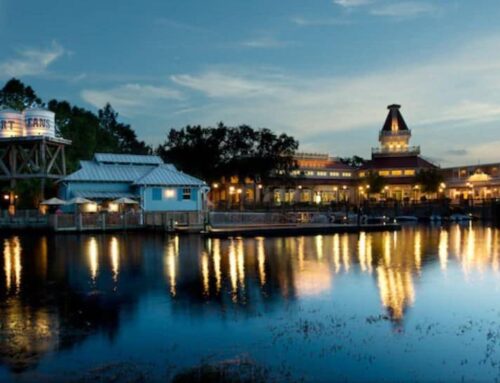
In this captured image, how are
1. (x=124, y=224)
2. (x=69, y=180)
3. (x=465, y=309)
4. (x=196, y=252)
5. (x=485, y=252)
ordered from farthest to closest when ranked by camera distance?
(x=69, y=180)
(x=124, y=224)
(x=485, y=252)
(x=196, y=252)
(x=465, y=309)

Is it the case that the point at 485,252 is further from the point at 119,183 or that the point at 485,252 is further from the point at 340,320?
the point at 119,183

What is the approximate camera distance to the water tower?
185 ft

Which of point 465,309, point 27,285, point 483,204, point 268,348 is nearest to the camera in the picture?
point 268,348

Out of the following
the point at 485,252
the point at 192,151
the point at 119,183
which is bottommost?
the point at 485,252

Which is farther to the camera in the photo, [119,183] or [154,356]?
[119,183]

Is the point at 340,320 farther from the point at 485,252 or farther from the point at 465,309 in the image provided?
the point at 485,252

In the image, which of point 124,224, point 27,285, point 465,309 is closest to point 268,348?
point 465,309

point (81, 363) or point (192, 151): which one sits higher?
point (192, 151)

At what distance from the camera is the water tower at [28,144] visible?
56.4 m

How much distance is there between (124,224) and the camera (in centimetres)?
4578

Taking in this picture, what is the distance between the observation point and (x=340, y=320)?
13.7 meters

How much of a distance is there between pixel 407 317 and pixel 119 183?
41726 mm

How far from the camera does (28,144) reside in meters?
60.0

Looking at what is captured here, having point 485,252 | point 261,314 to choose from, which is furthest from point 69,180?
point 261,314
